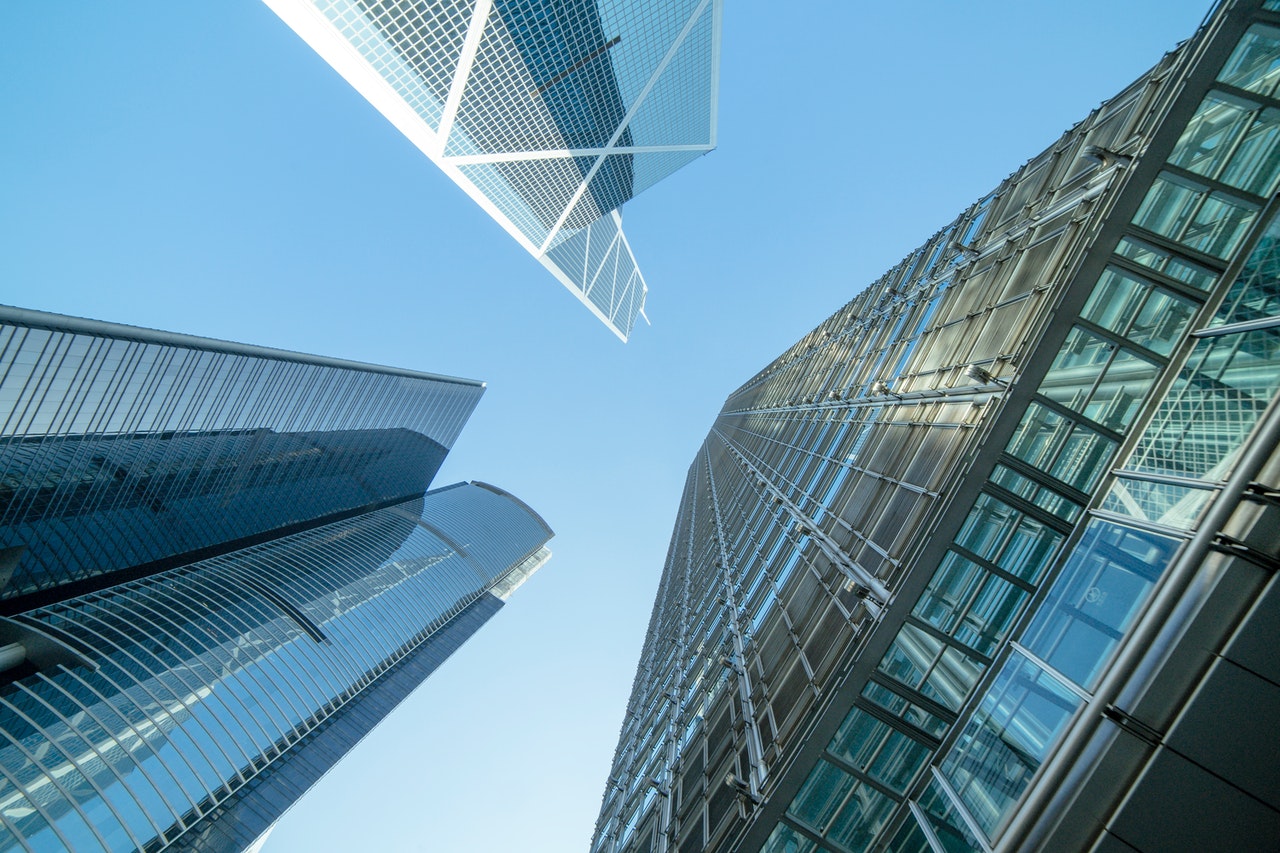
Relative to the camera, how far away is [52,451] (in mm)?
63875

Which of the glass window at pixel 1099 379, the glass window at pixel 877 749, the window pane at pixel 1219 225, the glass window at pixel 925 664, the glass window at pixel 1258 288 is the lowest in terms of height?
the glass window at pixel 877 749

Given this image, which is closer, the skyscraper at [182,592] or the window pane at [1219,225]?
the window pane at [1219,225]

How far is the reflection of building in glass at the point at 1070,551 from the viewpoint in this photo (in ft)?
22.2

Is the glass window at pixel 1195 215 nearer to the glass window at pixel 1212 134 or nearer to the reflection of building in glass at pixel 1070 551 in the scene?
the reflection of building in glass at pixel 1070 551

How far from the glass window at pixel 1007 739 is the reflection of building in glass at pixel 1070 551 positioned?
5 cm

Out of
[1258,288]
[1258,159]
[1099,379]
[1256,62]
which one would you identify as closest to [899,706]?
[1099,379]

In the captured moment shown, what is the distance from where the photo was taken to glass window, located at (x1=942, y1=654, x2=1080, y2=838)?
7945mm

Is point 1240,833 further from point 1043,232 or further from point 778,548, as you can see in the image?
point 778,548

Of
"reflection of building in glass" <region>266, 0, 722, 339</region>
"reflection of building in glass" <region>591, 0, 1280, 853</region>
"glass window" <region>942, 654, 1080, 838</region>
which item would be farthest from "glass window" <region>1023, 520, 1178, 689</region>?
"reflection of building in glass" <region>266, 0, 722, 339</region>

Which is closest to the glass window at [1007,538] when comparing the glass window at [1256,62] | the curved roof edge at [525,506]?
the glass window at [1256,62]

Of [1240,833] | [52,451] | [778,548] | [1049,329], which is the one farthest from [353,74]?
[1240,833]

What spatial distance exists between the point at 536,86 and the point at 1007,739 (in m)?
113

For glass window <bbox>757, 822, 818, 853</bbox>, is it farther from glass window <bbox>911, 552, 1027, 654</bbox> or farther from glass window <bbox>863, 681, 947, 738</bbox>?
glass window <bbox>911, 552, 1027, 654</bbox>

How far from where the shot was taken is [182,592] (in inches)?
2776
